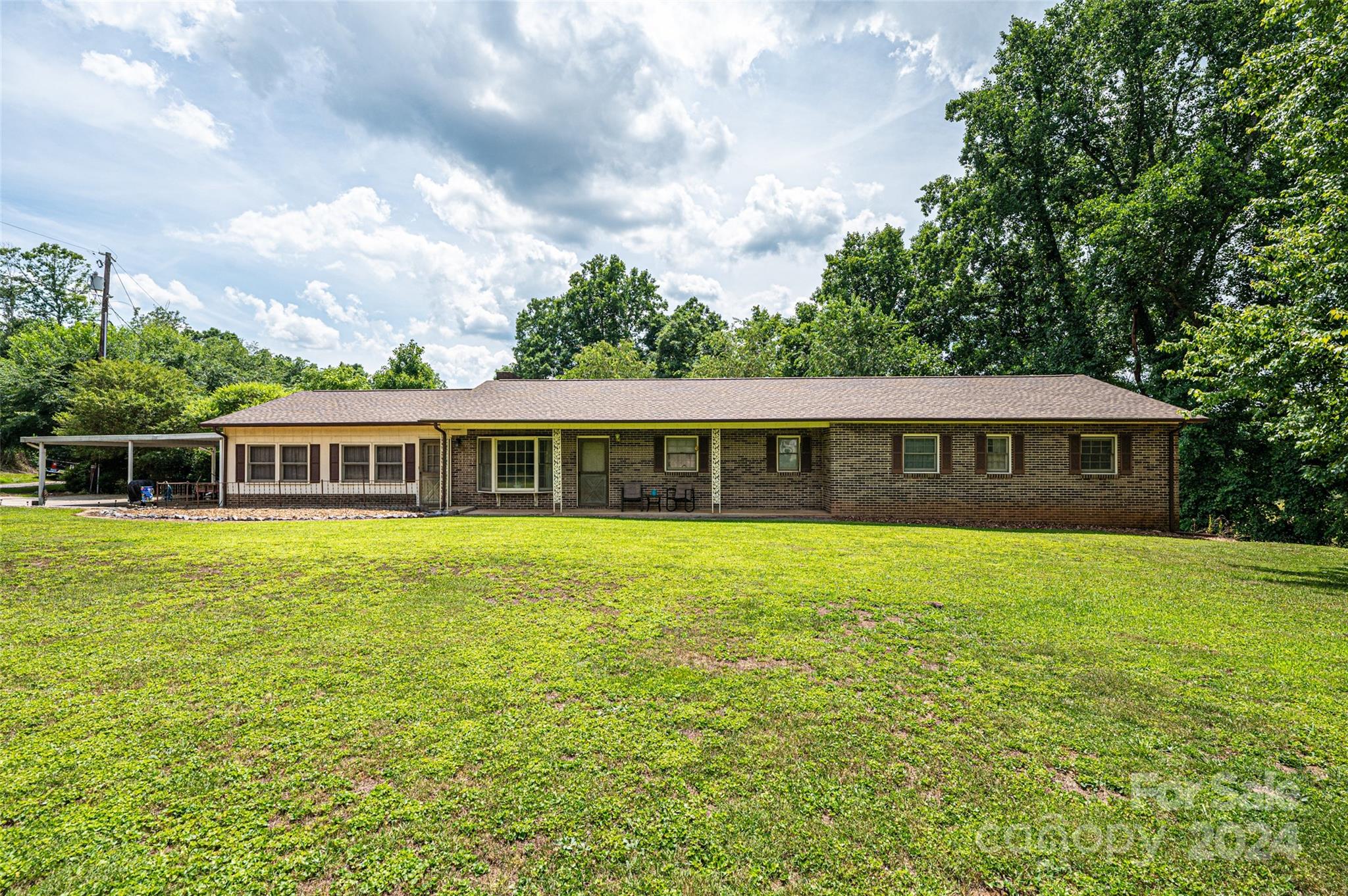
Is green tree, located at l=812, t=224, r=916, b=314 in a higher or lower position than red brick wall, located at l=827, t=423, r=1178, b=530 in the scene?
higher

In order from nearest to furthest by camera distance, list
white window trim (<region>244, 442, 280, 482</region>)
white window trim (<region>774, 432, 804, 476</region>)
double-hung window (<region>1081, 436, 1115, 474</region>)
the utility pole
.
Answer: double-hung window (<region>1081, 436, 1115, 474</region>) < white window trim (<region>774, 432, 804, 476</region>) < white window trim (<region>244, 442, 280, 482</region>) < the utility pole

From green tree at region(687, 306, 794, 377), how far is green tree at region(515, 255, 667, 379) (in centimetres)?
1573

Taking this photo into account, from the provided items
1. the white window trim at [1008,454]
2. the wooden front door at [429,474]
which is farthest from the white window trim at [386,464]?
the white window trim at [1008,454]

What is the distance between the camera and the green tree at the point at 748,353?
3250 centimetres

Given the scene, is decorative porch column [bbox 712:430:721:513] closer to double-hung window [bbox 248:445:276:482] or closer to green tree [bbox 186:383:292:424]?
double-hung window [bbox 248:445:276:482]

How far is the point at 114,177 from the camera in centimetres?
1449

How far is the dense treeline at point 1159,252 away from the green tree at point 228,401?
59.4 ft

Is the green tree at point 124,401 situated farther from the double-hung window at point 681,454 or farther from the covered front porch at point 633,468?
the double-hung window at point 681,454

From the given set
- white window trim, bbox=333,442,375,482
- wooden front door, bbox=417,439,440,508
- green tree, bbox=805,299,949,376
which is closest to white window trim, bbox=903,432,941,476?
green tree, bbox=805,299,949,376

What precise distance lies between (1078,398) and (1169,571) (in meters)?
8.62

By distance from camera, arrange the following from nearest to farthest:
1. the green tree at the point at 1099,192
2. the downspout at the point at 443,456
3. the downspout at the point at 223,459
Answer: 1. the downspout at the point at 443,456
2. the downspout at the point at 223,459
3. the green tree at the point at 1099,192

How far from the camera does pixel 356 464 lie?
17141 mm

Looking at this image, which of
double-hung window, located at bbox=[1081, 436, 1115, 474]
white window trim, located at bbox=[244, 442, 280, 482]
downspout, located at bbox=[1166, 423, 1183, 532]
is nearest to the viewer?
downspout, located at bbox=[1166, 423, 1183, 532]

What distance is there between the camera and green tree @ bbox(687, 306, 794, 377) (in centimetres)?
3250
